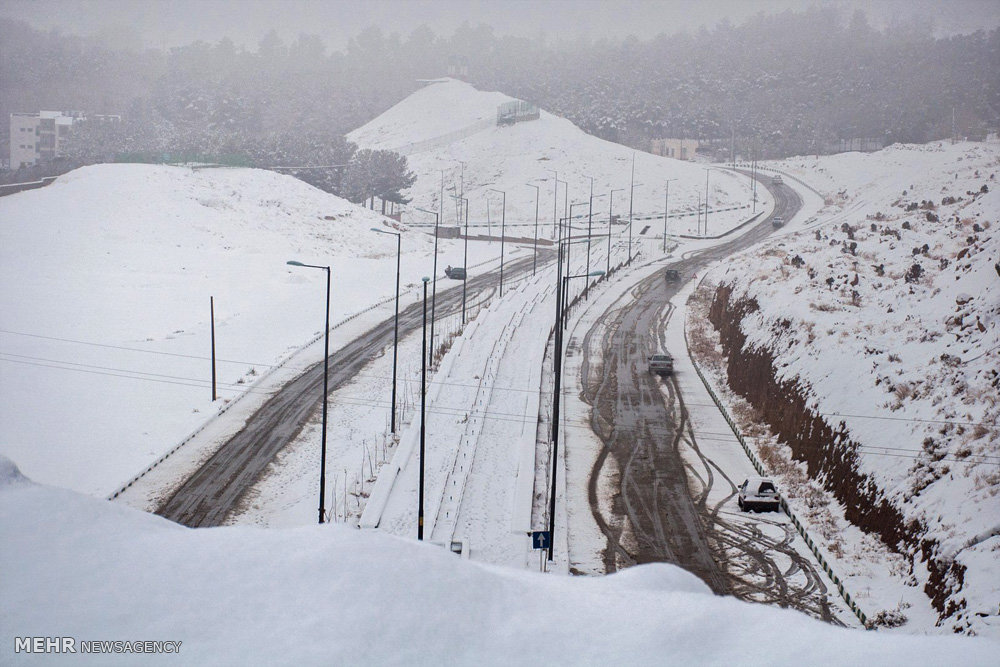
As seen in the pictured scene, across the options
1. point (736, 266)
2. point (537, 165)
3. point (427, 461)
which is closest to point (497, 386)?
point (427, 461)

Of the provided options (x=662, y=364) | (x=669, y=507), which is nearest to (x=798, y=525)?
(x=669, y=507)

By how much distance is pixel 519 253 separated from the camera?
105125mm

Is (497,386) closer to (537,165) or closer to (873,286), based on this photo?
(873,286)

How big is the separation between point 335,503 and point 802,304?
31384 mm

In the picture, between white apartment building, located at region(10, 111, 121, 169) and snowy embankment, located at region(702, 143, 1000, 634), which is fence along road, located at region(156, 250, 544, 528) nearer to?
snowy embankment, located at region(702, 143, 1000, 634)

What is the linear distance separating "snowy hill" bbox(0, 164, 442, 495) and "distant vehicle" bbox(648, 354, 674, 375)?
25207mm

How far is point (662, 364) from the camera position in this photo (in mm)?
55500

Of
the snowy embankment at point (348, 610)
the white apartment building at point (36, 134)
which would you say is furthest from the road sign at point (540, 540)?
the white apartment building at point (36, 134)

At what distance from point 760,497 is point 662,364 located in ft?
70.6

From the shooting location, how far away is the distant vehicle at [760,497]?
3444 cm

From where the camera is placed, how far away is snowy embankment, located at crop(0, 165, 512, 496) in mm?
42938

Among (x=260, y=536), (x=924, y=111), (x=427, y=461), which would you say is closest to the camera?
(x=260, y=536)

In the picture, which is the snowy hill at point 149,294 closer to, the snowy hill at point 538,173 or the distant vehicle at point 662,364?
the distant vehicle at point 662,364

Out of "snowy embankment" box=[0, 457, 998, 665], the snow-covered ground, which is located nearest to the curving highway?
the snow-covered ground
